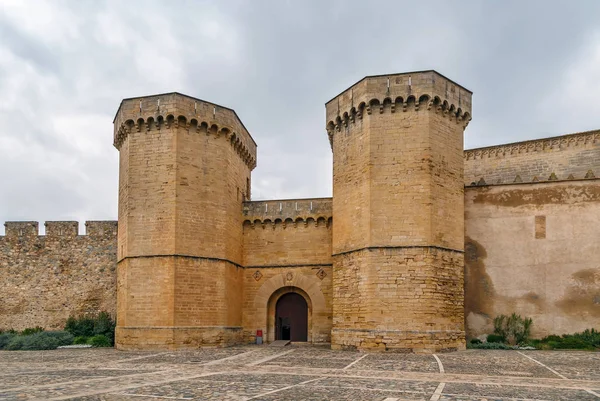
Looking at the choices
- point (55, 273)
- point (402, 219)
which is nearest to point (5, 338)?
point (55, 273)

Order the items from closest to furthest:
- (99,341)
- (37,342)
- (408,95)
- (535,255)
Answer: (408,95) < (535,255) < (37,342) < (99,341)

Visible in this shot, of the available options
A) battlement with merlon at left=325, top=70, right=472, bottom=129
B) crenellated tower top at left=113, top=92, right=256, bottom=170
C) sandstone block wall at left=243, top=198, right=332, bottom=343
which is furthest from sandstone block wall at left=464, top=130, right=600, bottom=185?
crenellated tower top at left=113, top=92, right=256, bottom=170

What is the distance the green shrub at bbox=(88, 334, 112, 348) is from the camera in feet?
64.4

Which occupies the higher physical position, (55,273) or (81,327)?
(55,273)

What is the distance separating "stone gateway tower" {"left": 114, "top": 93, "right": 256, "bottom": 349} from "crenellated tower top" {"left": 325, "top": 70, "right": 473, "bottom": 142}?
478 cm

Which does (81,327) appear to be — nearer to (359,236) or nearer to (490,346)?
(359,236)

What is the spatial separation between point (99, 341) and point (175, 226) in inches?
206

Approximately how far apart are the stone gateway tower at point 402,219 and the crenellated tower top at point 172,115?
4429mm

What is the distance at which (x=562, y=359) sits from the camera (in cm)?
1398

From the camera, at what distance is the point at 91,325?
21094 millimetres

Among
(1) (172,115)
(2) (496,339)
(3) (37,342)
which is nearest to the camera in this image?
(2) (496,339)

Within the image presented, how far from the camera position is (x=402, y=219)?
55.3 ft

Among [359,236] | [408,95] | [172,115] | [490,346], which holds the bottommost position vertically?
[490,346]

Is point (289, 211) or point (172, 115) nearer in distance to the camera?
point (172, 115)
